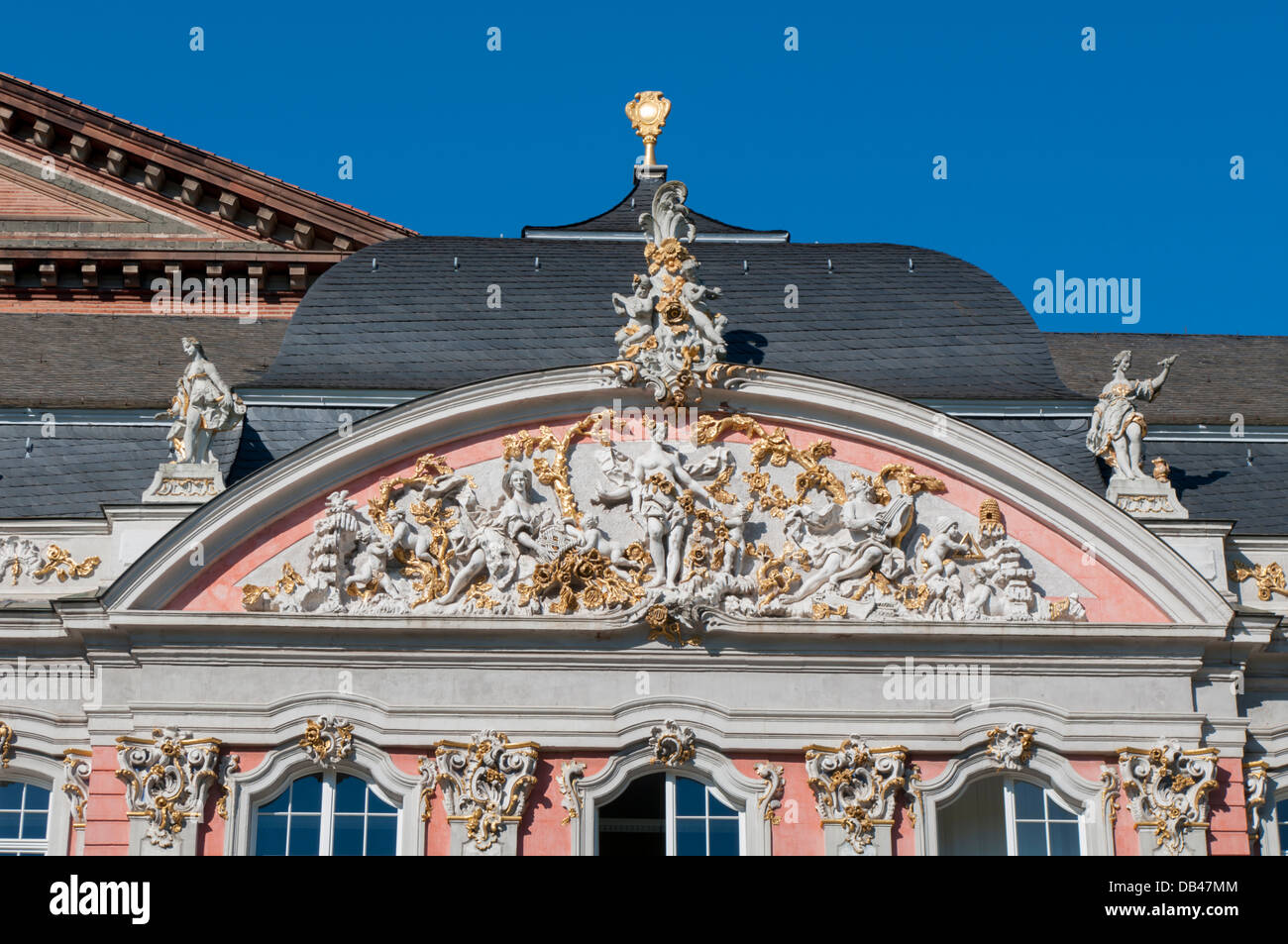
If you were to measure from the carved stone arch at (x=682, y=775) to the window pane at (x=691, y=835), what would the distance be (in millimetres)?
341

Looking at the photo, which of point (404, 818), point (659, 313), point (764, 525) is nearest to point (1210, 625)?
point (764, 525)

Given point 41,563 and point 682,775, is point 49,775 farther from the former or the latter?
point 682,775

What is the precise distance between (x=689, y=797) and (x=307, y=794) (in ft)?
11.1

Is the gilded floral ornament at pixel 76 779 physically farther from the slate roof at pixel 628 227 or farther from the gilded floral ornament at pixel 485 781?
the slate roof at pixel 628 227

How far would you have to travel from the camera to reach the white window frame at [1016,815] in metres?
22.3

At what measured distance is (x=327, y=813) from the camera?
22.0 m

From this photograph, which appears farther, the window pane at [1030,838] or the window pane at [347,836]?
the window pane at [1030,838]

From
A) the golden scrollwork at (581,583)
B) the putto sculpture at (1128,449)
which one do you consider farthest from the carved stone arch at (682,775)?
the putto sculpture at (1128,449)

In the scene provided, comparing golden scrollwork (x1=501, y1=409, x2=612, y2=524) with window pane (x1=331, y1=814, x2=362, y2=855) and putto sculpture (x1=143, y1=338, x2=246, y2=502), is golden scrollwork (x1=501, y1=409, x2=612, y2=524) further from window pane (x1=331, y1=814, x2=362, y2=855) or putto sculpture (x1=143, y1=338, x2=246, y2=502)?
window pane (x1=331, y1=814, x2=362, y2=855)

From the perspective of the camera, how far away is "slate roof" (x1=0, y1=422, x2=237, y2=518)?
23.9 metres

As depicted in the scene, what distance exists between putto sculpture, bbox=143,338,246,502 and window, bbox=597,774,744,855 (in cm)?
470

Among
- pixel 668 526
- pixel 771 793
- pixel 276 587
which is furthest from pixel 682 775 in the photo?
pixel 276 587

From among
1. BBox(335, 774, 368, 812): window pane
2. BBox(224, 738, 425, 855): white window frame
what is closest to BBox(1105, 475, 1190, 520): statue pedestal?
BBox(224, 738, 425, 855): white window frame
